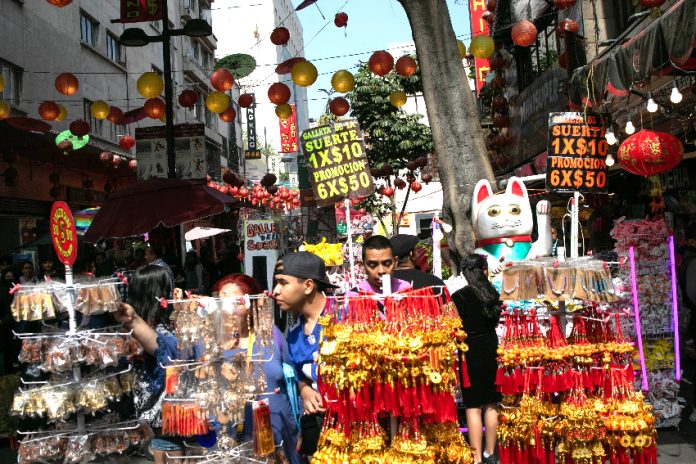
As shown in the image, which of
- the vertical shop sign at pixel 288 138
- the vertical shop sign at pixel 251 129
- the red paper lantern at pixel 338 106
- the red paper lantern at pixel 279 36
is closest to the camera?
the red paper lantern at pixel 279 36

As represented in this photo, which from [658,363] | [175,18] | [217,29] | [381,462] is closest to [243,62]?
[658,363]

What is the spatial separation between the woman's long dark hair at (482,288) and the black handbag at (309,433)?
2111 mm

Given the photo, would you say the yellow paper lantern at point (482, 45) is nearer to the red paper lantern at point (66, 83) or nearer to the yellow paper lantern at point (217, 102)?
the yellow paper lantern at point (217, 102)

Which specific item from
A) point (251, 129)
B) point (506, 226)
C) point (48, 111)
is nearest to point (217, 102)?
point (48, 111)

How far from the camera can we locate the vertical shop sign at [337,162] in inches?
319

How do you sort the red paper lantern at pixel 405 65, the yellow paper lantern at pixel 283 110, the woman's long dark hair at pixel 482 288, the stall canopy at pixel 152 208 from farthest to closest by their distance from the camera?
the yellow paper lantern at pixel 283 110 → the red paper lantern at pixel 405 65 → the stall canopy at pixel 152 208 → the woman's long dark hair at pixel 482 288

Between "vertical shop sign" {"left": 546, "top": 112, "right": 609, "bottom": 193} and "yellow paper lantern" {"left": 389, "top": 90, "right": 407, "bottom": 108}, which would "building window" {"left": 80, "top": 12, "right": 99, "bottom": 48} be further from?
"vertical shop sign" {"left": 546, "top": 112, "right": 609, "bottom": 193}

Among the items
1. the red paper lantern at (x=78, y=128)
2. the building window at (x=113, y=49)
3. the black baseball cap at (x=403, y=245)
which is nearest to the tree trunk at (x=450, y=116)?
the black baseball cap at (x=403, y=245)

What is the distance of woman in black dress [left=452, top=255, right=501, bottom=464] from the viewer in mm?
6137

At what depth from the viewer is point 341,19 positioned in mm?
13883

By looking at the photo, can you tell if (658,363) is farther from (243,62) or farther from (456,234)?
(243,62)

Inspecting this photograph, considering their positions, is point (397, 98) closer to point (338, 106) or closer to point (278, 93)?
point (338, 106)

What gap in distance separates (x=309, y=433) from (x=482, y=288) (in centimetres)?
222

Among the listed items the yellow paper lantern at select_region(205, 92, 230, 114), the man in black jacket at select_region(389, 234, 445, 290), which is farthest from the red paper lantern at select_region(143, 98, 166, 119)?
the man in black jacket at select_region(389, 234, 445, 290)
